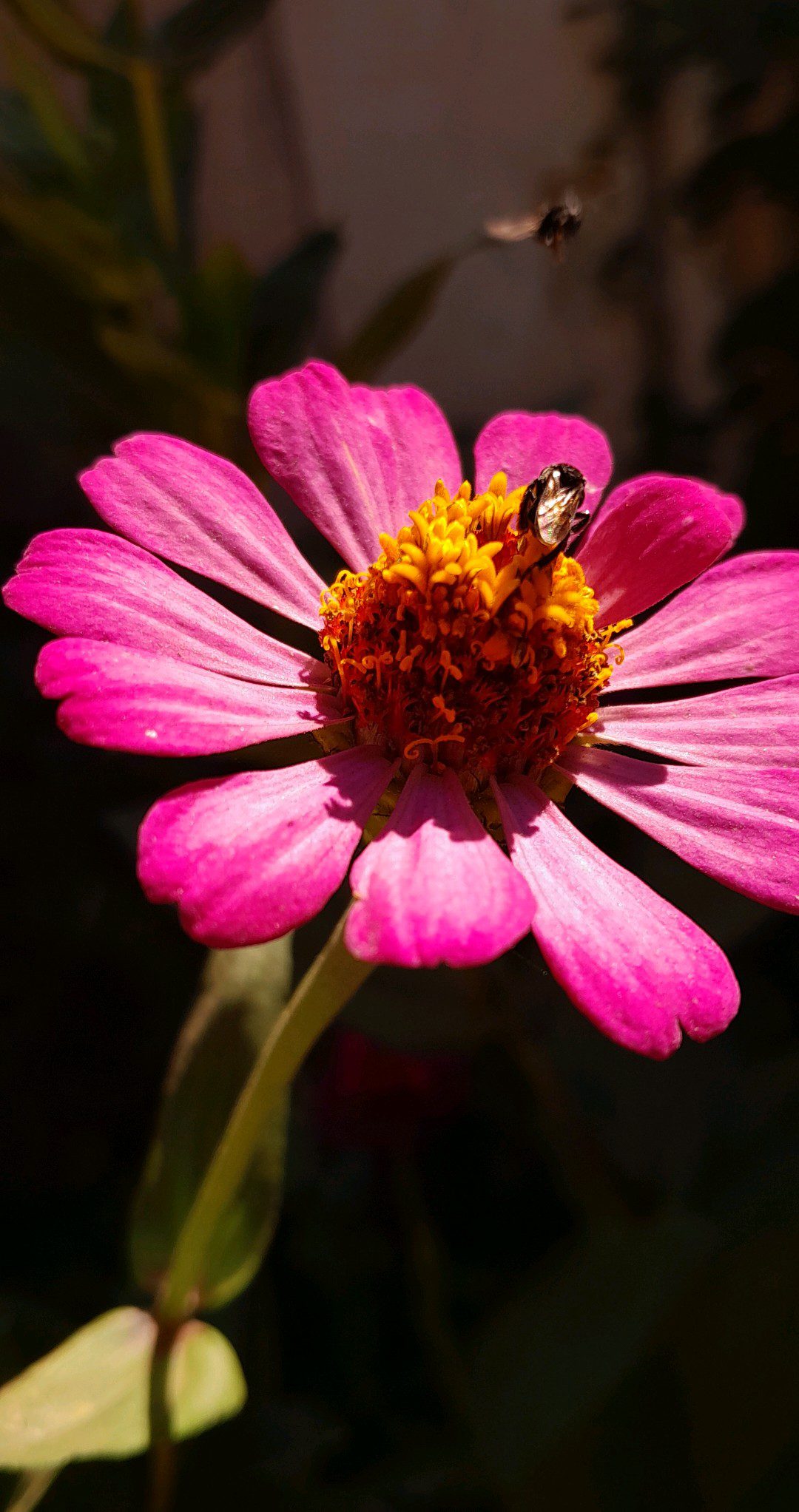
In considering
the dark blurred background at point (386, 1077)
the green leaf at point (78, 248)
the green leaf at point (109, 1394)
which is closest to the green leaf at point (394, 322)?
the dark blurred background at point (386, 1077)

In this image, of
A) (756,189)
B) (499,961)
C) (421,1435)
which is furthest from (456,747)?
(756,189)

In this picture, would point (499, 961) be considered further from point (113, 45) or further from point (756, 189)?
point (756, 189)

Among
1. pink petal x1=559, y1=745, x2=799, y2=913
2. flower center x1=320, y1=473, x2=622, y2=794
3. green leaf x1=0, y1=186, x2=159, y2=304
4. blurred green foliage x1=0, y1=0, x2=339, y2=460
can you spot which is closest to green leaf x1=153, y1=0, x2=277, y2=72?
blurred green foliage x1=0, y1=0, x2=339, y2=460

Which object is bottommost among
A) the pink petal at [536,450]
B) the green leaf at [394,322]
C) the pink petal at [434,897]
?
the pink petal at [434,897]

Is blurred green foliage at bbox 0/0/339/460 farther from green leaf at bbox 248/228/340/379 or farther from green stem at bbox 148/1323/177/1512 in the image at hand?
green stem at bbox 148/1323/177/1512

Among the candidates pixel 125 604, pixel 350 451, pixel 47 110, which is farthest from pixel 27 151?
pixel 125 604

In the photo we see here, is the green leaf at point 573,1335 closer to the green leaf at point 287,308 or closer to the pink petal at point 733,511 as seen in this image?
the pink petal at point 733,511
